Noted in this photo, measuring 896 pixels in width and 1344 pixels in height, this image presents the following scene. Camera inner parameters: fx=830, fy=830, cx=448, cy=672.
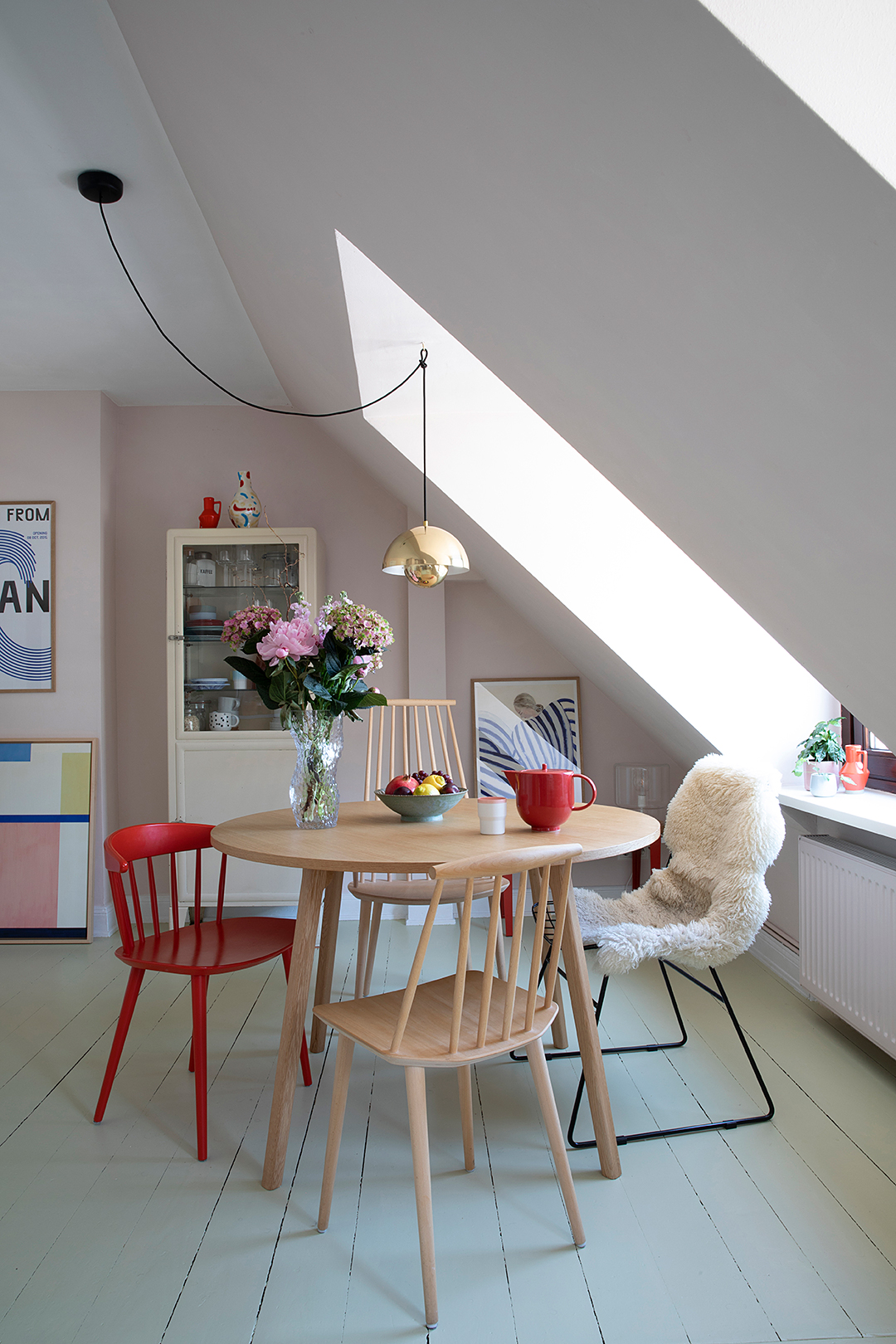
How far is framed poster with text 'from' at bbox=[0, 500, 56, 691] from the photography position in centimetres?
407

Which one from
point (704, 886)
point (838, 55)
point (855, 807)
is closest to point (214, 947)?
point (704, 886)

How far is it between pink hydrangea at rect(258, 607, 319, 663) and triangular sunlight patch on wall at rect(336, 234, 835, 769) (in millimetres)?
1115

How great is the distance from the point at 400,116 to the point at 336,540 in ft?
10.4

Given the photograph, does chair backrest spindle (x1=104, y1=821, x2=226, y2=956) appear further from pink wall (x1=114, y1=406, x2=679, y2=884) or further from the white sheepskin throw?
pink wall (x1=114, y1=406, x2=679, y2=884)

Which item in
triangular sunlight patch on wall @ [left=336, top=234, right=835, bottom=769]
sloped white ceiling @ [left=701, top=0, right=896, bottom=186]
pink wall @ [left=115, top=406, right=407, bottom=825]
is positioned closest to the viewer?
sloped white ceiling @ [left=701, top=0, right=896, bottom=186]

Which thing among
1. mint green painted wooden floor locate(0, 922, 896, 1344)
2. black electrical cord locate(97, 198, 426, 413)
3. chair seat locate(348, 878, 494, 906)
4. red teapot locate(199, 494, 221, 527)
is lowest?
mint green painted wooden floor locate(0, 922, 896, 1344)

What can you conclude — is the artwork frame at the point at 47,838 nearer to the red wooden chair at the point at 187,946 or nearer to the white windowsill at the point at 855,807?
the red wooden chair at the point at 187,946

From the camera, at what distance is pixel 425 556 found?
2.50m

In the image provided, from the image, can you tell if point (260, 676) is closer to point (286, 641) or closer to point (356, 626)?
point (286, 641)

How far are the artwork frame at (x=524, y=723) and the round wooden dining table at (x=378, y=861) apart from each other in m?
2.01

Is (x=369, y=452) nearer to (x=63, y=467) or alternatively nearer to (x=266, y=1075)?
(x=63, y=467)

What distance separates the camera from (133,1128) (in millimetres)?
2189

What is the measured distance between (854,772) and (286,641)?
199 centimetres

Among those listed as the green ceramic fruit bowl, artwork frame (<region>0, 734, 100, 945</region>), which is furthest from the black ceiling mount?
artwork frame (<region>0, 734, 100, 945</region>)
